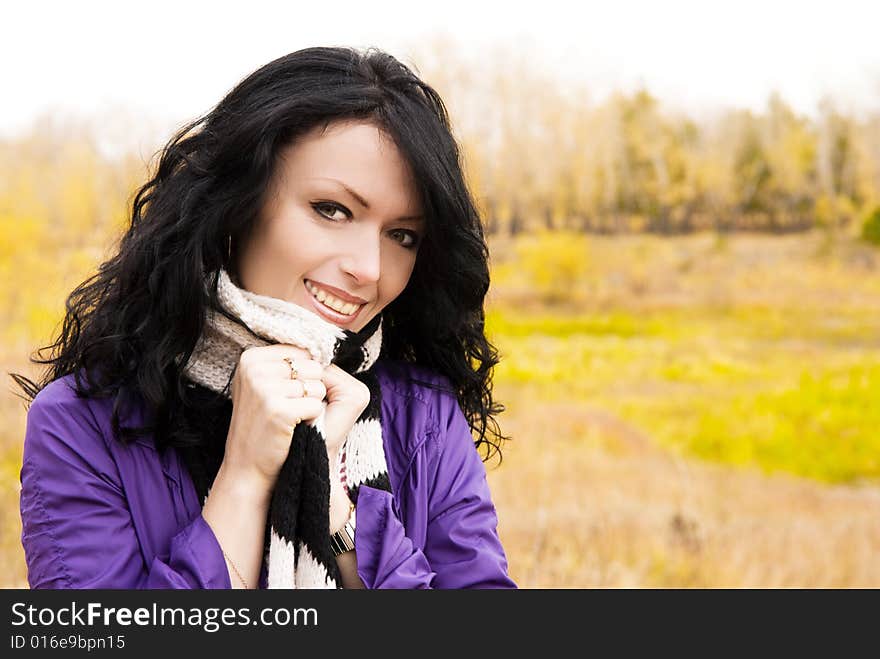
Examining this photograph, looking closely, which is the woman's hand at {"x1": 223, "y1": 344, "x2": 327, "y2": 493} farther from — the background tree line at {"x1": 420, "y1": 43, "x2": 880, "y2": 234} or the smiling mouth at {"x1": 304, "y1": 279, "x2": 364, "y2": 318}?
the background tree line at {"x1": 420, "y1": 43, "x2": 880, "y2": 234}

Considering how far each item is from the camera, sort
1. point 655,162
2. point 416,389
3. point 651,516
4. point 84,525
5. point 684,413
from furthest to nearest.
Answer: point 655,162 → point 684,413 → point 651,516 → point 416,389 → point 84,525

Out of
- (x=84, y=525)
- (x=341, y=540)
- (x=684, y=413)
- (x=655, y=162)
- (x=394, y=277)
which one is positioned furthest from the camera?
(x=655, y=162)

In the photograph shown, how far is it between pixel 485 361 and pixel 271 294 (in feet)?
1.56

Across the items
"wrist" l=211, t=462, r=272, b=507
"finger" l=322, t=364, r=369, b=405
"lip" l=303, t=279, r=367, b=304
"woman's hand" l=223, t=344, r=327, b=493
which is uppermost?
"lip" l=303, t=279, r=367, b=304

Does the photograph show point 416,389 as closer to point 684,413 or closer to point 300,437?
point 300,437

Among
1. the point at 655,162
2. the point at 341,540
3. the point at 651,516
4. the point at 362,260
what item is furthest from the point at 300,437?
the point at 655,162

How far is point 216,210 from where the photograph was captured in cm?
141

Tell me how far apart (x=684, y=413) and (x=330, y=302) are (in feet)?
17.4

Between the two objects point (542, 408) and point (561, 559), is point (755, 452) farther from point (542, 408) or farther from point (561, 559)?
point (561, 559)

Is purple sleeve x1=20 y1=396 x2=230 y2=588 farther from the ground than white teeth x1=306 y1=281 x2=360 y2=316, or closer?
closer

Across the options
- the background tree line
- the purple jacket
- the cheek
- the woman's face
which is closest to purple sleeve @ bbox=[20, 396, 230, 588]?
the purple jacket

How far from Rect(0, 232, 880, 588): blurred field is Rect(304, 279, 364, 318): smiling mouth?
2924 mm

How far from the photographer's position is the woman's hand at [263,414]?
4.21ft

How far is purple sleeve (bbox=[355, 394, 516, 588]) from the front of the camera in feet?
4.35
